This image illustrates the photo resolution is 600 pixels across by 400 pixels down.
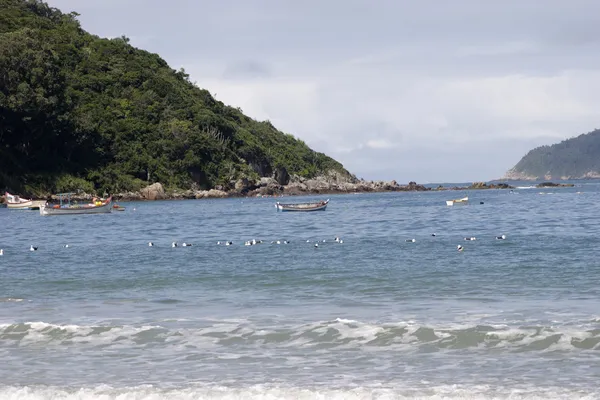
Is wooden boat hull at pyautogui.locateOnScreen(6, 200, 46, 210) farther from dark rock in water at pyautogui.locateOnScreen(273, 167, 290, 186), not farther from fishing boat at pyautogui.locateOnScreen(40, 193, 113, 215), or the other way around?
dark rock in water at pyautogui.locateOnScreen(273, 167, 290, 186)

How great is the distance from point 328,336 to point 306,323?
1.64m

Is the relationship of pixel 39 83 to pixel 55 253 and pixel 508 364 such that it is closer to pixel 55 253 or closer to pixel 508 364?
pixel 55 253

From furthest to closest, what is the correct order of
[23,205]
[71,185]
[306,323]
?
1. [71,185]
2. [23,205]
3. [306,323]

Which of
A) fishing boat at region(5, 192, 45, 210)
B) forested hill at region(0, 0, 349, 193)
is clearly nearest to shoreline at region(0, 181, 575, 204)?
forested hill at region(0, 0, 349, 193)

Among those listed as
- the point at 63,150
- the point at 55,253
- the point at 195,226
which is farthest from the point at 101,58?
the point at 55,253

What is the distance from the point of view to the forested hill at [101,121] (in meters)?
116

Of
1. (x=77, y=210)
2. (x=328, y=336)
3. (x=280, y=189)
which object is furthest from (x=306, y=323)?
(x=280, y=189)

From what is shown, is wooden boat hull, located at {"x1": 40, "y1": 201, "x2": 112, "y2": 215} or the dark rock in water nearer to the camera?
wooden boat hull, located at {"x1": 40, "y1": 201, "x2": 112, "y2": 215}

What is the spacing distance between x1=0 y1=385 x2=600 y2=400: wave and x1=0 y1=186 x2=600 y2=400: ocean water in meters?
0.04

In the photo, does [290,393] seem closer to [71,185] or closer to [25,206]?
[25,206]

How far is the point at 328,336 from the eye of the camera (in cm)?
1709

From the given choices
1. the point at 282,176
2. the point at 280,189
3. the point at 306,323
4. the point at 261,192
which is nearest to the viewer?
the point at 306,323

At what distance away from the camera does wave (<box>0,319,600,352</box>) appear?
1606 cm

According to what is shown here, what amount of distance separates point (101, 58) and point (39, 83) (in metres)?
41.2
